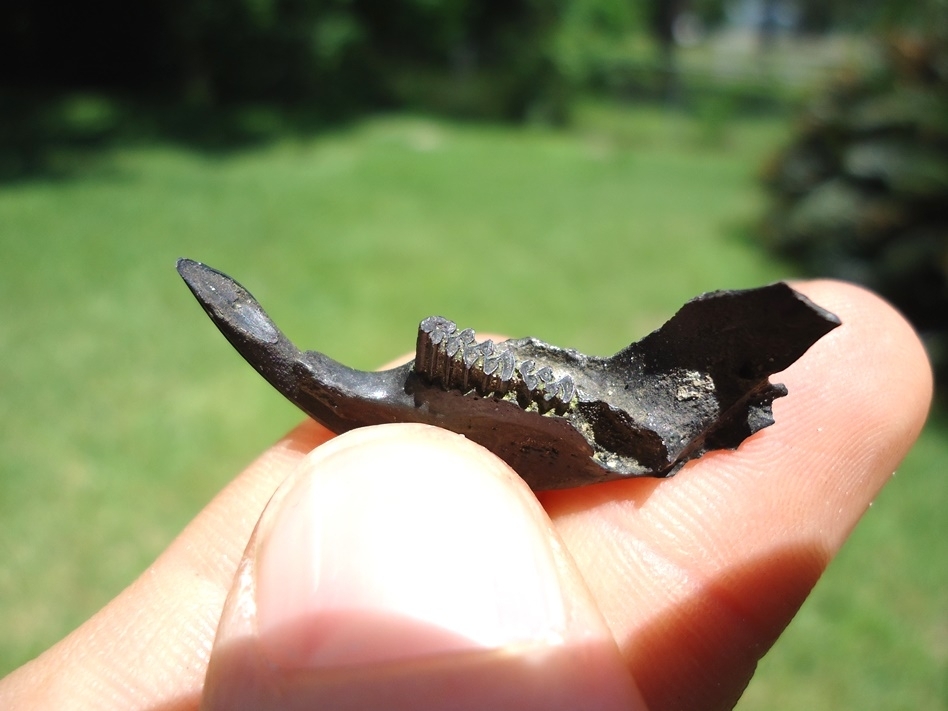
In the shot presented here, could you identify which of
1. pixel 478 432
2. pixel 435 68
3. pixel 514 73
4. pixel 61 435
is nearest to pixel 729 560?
pixel 478 432

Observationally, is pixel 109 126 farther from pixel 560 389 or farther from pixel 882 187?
pixel 560 389

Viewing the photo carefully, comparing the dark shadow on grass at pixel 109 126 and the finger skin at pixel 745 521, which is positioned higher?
the finger skin at pixel 745 521

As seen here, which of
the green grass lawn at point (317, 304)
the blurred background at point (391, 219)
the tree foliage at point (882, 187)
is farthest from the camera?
the tree foliage at point (882, 187)

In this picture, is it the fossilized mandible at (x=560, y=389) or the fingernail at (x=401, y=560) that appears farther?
the fossilized mandible at (x=560, y=389)

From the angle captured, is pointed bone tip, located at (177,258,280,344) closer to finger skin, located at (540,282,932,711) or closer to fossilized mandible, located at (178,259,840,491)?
fossilized mandible, located at (178,259,840,491)

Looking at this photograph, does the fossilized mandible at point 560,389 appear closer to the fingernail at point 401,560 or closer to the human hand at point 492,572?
the human hand at point 492,572

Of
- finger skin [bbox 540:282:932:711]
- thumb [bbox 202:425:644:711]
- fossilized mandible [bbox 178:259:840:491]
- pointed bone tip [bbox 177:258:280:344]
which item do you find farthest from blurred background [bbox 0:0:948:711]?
thumb [bbox 202:425:644:711]

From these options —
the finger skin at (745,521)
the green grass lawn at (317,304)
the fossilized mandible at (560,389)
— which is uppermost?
the fossilized mandible at (560,389)

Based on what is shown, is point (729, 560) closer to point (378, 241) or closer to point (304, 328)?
point (304, 328)

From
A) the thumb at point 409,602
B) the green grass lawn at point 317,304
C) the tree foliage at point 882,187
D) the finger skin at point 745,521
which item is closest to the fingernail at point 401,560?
the thumb at point 409,602
